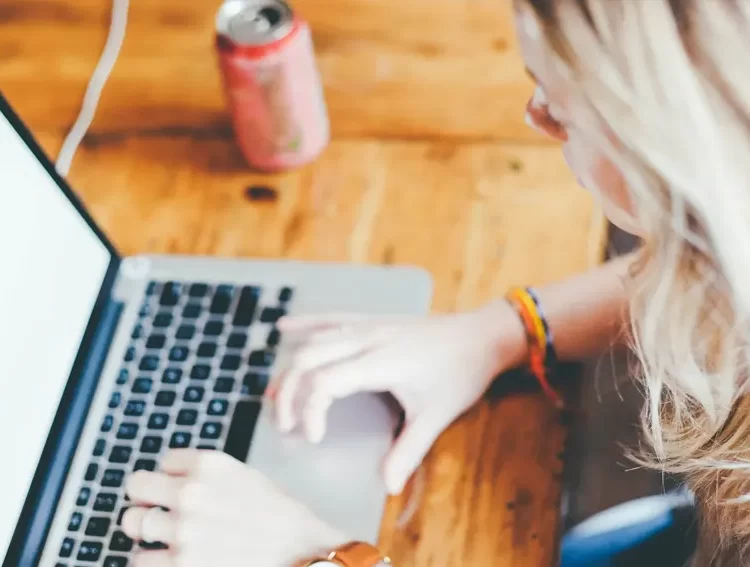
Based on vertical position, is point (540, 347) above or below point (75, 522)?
above

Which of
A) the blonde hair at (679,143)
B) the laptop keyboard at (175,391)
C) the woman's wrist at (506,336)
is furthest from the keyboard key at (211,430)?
the blonde hair at (679,143)

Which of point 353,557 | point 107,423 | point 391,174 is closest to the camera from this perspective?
point 353,557

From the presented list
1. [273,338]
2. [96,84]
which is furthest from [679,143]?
[96,84]

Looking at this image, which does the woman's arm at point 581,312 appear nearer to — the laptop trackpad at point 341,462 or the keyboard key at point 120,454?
the laptop trackpad at point 341,462

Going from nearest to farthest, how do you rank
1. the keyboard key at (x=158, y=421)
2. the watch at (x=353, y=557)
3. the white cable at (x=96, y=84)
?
the watch at (x=353, y=557)
the keyboard key at (x=158, y=421)
the white cable at (x=96, y=84)

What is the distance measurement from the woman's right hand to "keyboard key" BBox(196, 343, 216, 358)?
60 millimetres

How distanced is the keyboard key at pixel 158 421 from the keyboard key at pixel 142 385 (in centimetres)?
2

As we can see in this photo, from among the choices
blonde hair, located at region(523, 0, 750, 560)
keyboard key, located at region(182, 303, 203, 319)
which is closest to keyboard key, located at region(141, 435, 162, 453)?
keyboard key, located at region(182, 303, 203, 319)

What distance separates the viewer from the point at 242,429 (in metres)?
0.66

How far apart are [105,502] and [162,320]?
0.52 feet

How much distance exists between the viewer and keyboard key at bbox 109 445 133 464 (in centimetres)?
65

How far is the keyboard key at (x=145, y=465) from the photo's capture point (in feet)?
2.13

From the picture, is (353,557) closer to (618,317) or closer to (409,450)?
(409,450)

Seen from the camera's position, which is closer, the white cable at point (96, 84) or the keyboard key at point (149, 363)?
the keyboard key at point (149, 363)
